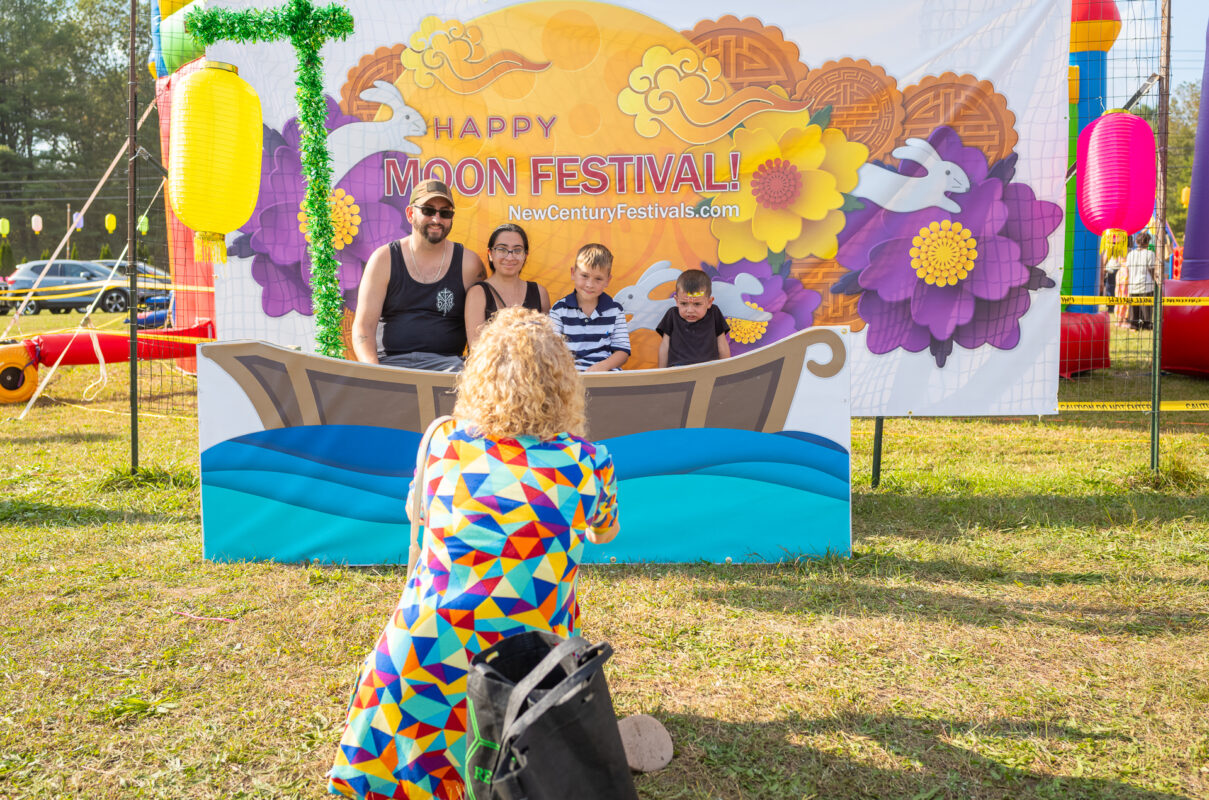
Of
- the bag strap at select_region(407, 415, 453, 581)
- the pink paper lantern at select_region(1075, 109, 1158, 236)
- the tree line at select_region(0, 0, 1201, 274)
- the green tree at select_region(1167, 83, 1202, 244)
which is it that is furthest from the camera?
the tree line at select_region(0, 0, 1201, 274)

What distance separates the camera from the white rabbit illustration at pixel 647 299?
520 centimetres

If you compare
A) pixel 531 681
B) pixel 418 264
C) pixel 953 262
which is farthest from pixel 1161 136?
pixel 531 681

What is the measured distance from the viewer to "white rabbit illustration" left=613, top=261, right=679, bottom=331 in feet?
17.0

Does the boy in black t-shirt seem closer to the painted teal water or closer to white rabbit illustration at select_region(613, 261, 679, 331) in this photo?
white rabbit illustration at select_region(613, 261, 679, 331)

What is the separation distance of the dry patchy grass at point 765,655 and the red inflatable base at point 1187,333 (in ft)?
16.3

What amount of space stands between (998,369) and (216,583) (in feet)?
14.0

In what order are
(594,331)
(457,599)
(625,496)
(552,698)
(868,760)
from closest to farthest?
(552,698), (457,599), (868,760), (625,496), (594,331)

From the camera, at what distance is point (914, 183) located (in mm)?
5078

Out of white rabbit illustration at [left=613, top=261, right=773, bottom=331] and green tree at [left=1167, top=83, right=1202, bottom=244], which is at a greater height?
green tree at [left=1167, top=83, right=1202, bottom=244]

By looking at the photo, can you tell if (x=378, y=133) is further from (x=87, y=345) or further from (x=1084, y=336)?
(x=1084, y=336)

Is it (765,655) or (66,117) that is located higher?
(66,117)

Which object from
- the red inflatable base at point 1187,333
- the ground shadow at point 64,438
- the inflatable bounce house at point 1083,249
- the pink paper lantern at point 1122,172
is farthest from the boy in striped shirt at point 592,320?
the red inflatable base at point 1187,333

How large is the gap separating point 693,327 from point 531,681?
350 centimetres

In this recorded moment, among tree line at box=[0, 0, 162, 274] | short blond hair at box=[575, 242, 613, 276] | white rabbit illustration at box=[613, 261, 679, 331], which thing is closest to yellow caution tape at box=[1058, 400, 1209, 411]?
white rabbit illustration at box=[613, 261, 679, 331]
